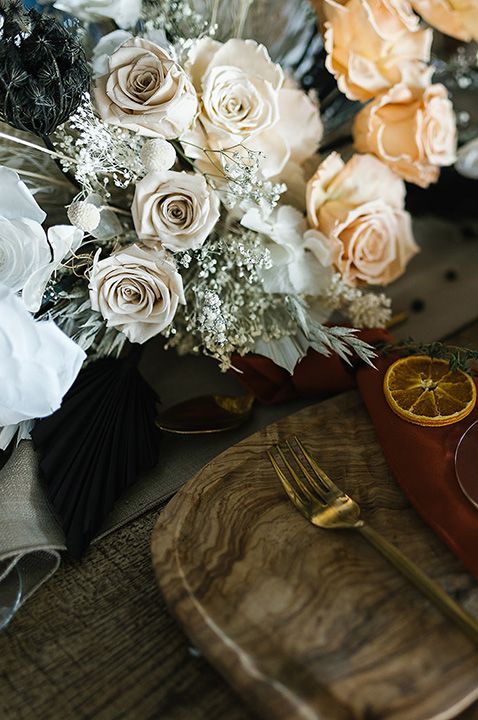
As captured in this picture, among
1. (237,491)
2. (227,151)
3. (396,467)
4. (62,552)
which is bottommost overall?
(62,552)

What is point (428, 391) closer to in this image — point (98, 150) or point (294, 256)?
point (294, 256)

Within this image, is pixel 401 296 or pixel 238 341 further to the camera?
pixel 401 296

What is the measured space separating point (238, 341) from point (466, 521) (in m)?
0.34

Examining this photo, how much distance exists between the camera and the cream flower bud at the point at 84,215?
667 millimetres

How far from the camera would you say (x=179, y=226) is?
0.71 m

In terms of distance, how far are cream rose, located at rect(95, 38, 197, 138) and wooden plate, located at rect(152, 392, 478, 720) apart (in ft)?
1.23

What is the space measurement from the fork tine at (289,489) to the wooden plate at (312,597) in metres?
0.01

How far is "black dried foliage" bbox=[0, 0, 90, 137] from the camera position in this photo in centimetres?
62

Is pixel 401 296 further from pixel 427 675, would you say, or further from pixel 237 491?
pixel 427 675

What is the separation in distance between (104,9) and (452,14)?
1.58ft

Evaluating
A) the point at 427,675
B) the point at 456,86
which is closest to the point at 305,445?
the point at 427,675

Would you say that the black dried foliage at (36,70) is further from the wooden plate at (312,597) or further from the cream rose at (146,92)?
the wooden plate at (312,597)

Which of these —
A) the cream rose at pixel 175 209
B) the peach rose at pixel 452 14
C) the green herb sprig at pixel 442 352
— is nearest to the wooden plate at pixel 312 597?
the green herb sprig at pixel 442 352

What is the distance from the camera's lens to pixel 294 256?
2.69ft
